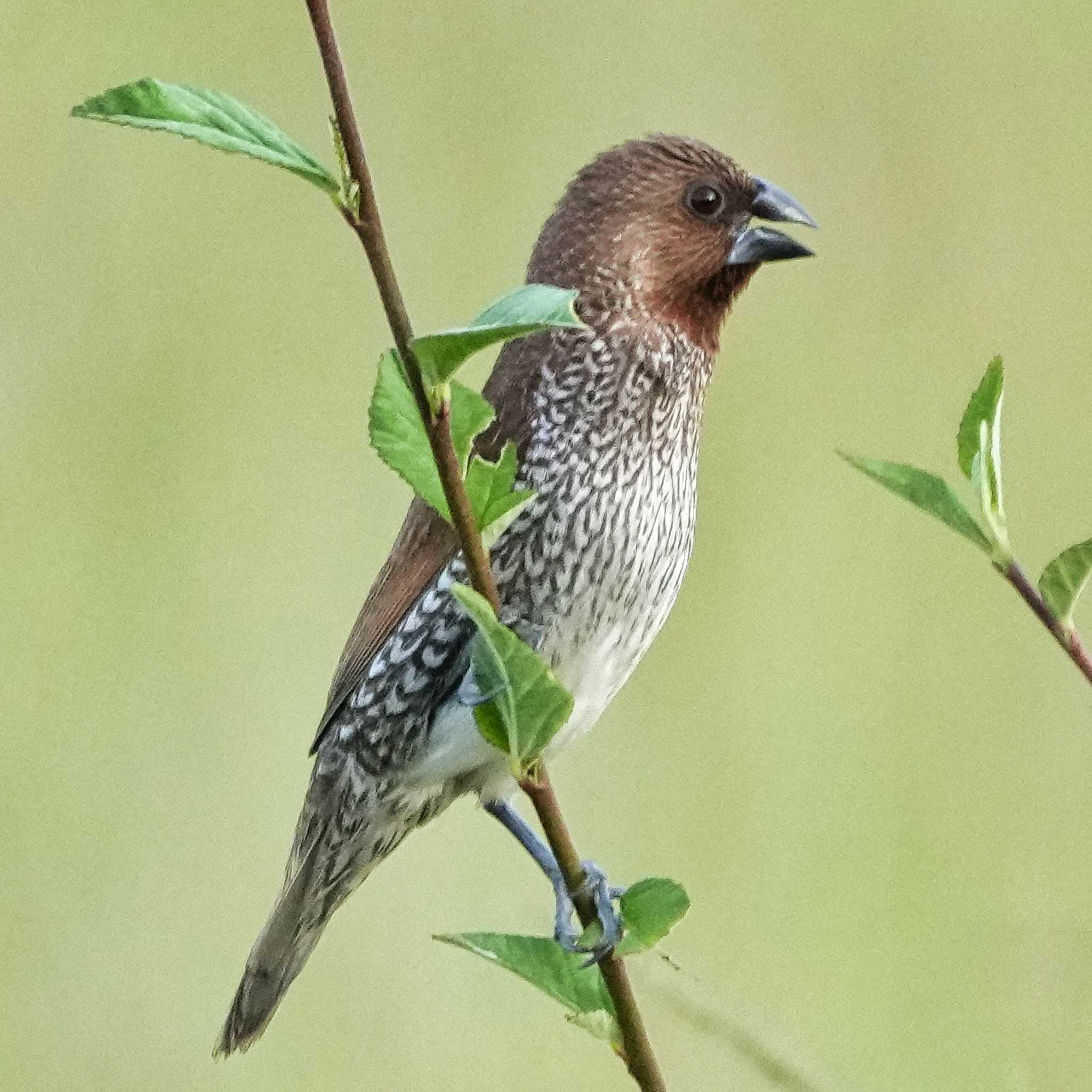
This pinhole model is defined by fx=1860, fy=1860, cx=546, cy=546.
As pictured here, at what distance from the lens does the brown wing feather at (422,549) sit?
7.24ft

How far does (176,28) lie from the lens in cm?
374

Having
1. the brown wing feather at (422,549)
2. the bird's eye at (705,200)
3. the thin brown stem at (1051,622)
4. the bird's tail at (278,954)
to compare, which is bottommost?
the bird's tail at (278,954)

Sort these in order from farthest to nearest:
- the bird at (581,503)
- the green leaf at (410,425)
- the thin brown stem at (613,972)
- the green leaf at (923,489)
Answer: the bird at (581,503) < the thin brown stem at (613,972) < the green leaf at (410,425) < the green leaf at (923,489)

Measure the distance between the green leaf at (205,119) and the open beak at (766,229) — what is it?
1.29 meters

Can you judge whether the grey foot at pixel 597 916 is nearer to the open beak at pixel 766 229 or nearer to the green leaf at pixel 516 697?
the green leaf at pixel 516 697

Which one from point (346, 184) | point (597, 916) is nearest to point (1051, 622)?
point (346, 184)

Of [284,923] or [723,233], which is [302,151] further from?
[284,923]

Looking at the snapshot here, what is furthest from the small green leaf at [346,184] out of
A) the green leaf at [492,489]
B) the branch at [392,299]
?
the green leaf at [492,489]

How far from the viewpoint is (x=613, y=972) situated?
1.34m

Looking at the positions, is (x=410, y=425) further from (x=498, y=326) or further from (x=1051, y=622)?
(x=1051, y=622)

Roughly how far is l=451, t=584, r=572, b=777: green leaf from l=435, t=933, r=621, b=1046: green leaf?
16 cm

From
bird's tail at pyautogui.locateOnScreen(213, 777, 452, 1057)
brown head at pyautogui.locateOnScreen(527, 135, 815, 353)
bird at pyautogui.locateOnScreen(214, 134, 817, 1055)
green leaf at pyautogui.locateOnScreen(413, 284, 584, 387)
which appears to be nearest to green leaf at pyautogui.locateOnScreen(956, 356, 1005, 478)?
green leaf at pyautogui.locateOnScreen(413, 284, 584, 387)

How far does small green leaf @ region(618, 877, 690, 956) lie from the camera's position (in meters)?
1.35

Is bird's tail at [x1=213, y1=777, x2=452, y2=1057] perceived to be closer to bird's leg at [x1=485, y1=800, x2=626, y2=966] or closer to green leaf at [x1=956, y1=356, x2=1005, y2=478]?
bird's leg at [x1=485, y1=800, x2=626, y2=966]
